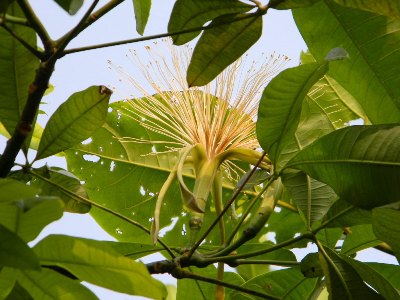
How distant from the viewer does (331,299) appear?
3.88 ft

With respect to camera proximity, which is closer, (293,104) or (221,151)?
(293,104)

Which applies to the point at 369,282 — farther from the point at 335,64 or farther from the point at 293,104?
the point at 335,64

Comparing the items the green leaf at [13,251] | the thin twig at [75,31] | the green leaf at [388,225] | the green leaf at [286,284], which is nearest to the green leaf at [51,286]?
the green leaf at [13,251]

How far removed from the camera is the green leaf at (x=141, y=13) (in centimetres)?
134

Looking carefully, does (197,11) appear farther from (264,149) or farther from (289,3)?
(264,149)

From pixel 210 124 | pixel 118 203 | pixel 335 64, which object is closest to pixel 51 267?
pixel 335 64

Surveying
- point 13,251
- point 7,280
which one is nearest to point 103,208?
point 7,280

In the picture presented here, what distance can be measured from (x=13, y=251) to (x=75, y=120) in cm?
45

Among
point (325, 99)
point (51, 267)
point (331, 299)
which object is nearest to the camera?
point (51, 267)

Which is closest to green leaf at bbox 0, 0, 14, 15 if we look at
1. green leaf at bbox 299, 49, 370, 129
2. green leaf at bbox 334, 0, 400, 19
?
green leaf at bbox 334, 0, 400, 19

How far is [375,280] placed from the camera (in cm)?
118

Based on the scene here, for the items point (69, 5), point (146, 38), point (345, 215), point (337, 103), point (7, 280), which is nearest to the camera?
point (7, 280)

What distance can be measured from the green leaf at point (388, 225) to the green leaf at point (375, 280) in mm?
55

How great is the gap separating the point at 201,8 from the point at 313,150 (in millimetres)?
284
